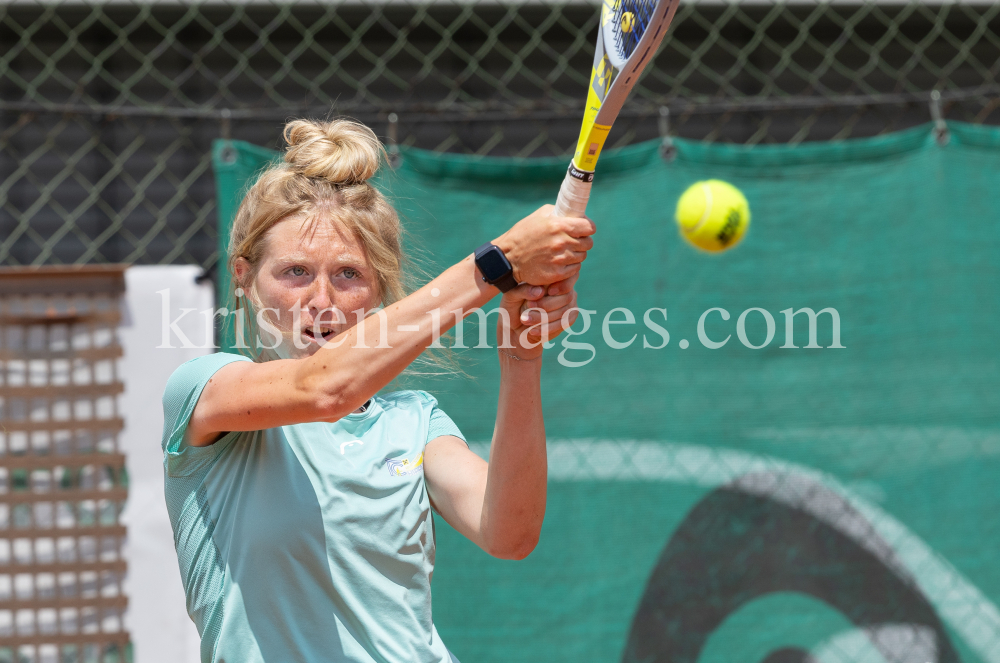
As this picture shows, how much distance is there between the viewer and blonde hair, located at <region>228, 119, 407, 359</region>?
1.55 metres

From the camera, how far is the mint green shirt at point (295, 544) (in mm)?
1322

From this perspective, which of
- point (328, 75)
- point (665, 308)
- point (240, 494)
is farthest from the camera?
point (328, 75)

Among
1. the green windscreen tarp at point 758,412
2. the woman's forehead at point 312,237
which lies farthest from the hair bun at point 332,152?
the green windscreen tarp at point 758,412

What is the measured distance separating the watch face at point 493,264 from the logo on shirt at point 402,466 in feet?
1.30

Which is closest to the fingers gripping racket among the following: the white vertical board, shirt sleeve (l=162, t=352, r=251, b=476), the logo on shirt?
the logo on shirt

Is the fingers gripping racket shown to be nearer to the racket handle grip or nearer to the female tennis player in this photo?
the racket handle grip

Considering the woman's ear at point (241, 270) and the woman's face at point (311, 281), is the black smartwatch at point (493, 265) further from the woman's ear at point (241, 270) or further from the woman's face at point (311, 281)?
the woman's ear at point (241, 270)

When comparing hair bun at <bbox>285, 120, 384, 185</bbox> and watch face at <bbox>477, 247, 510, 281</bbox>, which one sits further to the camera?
hair bun at <bbox>285, 120, 384, 185</bbox>

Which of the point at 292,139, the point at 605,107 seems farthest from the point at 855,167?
the point at 292,139

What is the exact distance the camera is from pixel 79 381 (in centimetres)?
268

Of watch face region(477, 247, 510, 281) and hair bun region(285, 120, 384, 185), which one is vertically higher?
hair bun region(285, 120, 384, 185)

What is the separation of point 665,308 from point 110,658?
2061mm

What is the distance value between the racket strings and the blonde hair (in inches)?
20.4

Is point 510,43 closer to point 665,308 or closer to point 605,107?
point 665,308
